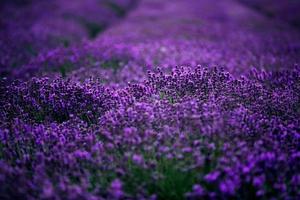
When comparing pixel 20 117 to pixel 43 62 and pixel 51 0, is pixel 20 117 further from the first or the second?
pixel 51 0

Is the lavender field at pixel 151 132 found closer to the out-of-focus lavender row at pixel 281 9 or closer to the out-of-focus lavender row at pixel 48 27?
the out-of-focus lavender row at pixel 48 27

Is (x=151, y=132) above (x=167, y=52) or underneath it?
underneath

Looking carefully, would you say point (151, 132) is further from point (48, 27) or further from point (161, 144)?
point (48, 27)

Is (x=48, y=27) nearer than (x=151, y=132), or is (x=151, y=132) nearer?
(x=151, y=132)

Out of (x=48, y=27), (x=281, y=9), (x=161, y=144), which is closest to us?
(x=161, y=144)

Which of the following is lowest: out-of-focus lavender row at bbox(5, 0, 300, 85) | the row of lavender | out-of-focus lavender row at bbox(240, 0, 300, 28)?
the row of lavender

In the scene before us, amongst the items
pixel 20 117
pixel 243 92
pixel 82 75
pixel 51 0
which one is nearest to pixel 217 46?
pixel 82 75

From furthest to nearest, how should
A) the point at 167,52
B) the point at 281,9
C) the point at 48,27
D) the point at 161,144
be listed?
the point at 281,9
the point at 48,27
the point at 167,52
the point at 161,144

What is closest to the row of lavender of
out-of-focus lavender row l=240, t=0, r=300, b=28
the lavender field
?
the lavender field

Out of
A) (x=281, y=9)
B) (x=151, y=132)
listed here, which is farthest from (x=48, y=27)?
(x=281, y=9)

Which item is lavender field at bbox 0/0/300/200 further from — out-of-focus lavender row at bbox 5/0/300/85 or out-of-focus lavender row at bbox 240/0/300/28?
out-of-focus lavender row at bbox 240/0/300/28

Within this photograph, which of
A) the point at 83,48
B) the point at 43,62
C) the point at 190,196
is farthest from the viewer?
the point at 83,48
